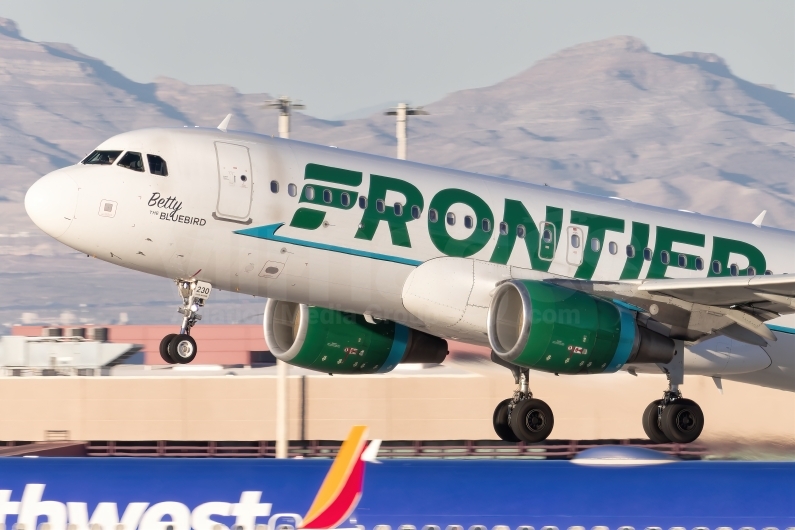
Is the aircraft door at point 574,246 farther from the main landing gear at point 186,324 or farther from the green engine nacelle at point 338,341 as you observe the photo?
the main landing gear at point 186,324

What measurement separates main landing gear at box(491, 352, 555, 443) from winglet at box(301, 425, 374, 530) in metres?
9.52

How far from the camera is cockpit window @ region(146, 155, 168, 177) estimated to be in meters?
28.2

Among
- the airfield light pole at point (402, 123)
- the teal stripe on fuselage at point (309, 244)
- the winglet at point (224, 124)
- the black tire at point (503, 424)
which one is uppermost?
the airfield light pole at point (402, 123)

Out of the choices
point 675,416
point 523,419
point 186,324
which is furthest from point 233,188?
point 675,416

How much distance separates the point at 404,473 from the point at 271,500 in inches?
83.3

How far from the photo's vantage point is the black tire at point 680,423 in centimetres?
3144

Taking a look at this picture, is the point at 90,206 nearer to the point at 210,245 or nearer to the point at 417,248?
the point at 210,245

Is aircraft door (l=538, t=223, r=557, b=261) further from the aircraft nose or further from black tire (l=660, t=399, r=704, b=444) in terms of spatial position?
the aircraft nose

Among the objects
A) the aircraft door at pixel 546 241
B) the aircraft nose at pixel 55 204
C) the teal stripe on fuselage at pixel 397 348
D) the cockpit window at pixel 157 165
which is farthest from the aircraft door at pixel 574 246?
the aircraft nose at pixel 55 204

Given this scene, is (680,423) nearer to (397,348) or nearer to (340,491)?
(397,348)

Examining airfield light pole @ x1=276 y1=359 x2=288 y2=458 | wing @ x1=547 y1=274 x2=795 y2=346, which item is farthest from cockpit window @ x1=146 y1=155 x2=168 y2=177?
airfield light pole @ x1=276 y1=359 x2=288 y2=458

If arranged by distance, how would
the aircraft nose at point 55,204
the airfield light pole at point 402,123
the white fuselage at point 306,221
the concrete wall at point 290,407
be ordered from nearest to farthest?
1. the aircraft nose at point 55,204
2. the white fuselage at point 306,221
3. the airfield light pole at point 402,123
4. the concrete wall at point 290,407

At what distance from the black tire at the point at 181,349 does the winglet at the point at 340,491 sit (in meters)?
7.47

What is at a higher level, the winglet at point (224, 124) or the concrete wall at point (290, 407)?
the winglet at point (224, 124)
